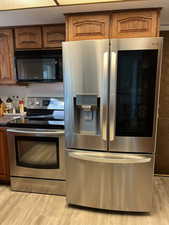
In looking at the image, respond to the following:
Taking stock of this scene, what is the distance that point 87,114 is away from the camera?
1979mm

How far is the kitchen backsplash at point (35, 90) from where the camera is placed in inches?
114

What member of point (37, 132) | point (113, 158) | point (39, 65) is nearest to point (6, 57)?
point (39, 65)

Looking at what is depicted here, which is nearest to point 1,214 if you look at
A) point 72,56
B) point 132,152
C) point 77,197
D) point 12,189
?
point 12,189

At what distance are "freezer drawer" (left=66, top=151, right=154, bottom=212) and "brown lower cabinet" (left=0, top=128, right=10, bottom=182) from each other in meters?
0.97

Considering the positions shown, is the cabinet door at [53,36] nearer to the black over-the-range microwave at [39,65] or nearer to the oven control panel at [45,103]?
the black over-the-range microwave at [39,65]

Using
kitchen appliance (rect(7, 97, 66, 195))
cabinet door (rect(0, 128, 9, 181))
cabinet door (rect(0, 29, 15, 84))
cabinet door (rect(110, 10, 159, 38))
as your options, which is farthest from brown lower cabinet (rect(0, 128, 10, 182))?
cabinet door (rect(110, 10, 159, 38))

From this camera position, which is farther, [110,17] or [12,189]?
[12,189]

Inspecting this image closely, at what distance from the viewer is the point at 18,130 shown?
2.35 meters

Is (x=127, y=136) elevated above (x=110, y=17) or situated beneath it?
situated beneath

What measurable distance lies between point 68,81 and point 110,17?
0.81 meters

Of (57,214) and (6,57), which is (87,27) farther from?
(57,214)

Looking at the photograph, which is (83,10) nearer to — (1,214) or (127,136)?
(127,136)

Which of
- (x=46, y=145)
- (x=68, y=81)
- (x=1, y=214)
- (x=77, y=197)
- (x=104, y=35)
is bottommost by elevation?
(x=1, y=214)

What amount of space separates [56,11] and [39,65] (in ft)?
2.48
